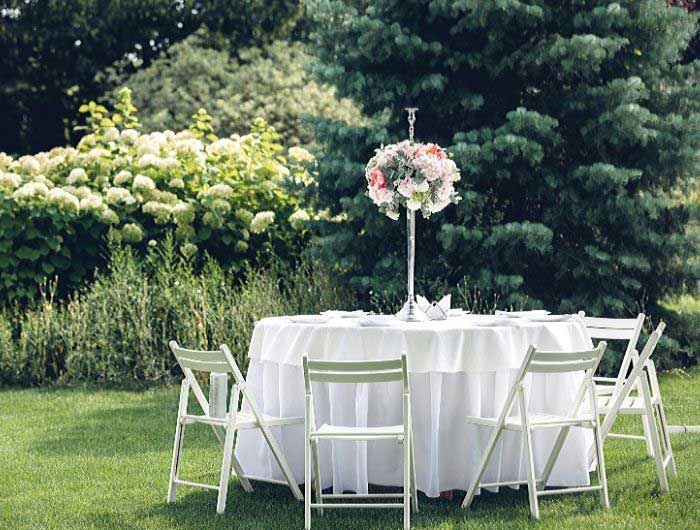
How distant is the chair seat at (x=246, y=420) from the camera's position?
21.9ft

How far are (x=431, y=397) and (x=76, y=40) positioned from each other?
870 inches

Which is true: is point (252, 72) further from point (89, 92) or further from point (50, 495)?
point (50, 495)

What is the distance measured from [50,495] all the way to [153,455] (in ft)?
4.50

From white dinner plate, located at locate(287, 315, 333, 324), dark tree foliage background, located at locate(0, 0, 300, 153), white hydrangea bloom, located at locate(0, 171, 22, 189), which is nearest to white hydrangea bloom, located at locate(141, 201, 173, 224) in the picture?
white hydrangea bloom, located at locate(0, 171, 22, 189)

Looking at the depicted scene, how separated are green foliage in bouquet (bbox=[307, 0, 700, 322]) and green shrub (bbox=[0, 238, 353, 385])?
80 cm

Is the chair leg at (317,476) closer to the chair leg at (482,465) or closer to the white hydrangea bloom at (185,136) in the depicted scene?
the chair leg at (482,465)

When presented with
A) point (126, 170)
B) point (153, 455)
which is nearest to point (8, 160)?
point (126, 170)

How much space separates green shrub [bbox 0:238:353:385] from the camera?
484 inches

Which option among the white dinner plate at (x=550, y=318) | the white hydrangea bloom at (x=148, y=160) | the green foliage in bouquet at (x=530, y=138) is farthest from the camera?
the white hydrangea bloom at (x=148, y=160)

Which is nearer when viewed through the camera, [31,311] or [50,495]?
[50,495]

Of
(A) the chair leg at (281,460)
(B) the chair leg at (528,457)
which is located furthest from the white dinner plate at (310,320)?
(B) the chair leg at (528,457)

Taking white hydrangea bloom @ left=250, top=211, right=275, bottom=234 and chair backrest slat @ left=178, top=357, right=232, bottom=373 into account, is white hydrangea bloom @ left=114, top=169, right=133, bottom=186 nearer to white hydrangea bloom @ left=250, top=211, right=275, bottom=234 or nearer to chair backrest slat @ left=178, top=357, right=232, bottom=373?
white hydrangea bloom @ left=250, top=211, right=275, bottom=234

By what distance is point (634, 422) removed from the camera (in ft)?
31.8

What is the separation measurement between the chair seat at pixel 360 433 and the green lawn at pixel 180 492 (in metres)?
0.51
